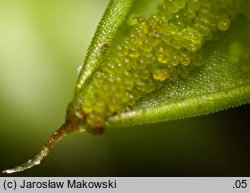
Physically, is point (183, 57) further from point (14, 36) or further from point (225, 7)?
point (14, 36)

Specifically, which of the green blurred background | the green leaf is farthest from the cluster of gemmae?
the green blurred background

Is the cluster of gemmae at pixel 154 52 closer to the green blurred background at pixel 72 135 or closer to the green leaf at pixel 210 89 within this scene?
the green leaf at pixel 210 89

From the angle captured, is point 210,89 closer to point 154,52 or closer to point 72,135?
point 154,52

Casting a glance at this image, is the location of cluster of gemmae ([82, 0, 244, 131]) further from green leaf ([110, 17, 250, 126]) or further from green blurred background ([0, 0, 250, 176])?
green blurred background ([0, 0, 250, 176])

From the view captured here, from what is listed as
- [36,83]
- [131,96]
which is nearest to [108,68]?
[131,96]

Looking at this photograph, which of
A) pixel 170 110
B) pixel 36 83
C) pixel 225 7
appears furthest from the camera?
pixel 36 83

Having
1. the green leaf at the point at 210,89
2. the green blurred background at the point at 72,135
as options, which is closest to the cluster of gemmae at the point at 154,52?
the green leaf at the point at 210,89
